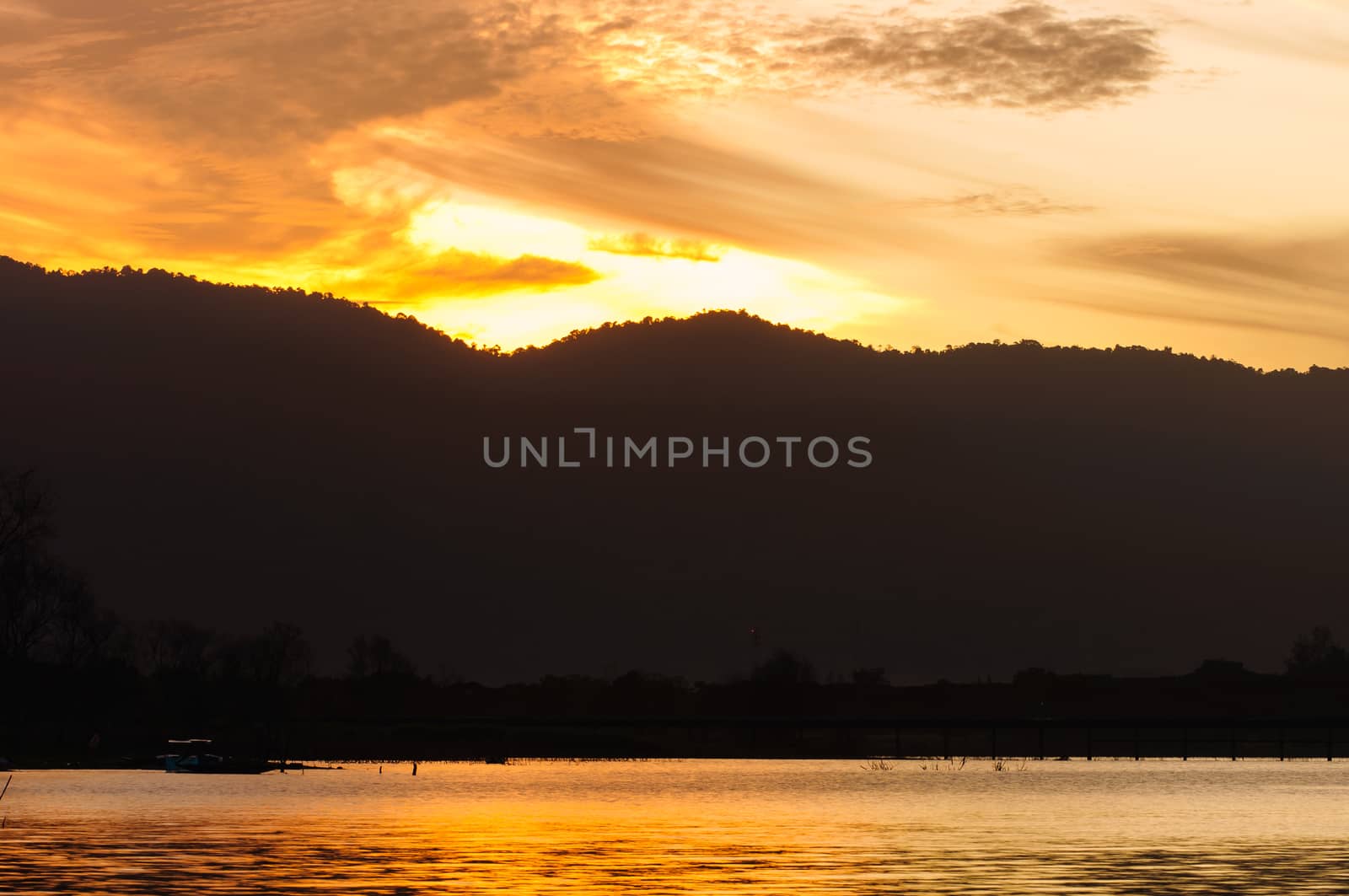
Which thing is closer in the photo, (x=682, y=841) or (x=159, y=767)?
(x=682, y=841)

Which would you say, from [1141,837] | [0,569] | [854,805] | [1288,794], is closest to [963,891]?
[1141,837]

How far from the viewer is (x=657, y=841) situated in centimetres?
8675

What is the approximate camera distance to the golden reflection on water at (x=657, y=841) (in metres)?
63.6

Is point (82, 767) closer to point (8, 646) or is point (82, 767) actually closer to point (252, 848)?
point (8, 646)

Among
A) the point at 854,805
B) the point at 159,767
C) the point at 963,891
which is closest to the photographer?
the point at 963,891

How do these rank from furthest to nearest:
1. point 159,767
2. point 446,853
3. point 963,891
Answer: point 159,767 → point 446,853 → point 963,891

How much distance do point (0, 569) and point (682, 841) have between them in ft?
427

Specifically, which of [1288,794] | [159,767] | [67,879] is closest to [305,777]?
[159,767]

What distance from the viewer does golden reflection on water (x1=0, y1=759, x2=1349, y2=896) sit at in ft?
209

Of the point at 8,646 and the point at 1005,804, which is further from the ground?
the point at 8,646

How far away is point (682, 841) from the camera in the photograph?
8650 centimetres

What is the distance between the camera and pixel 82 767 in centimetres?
18650

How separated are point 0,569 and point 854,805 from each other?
11010 cm

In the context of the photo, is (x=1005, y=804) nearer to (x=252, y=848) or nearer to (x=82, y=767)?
(x=252, y=848)
